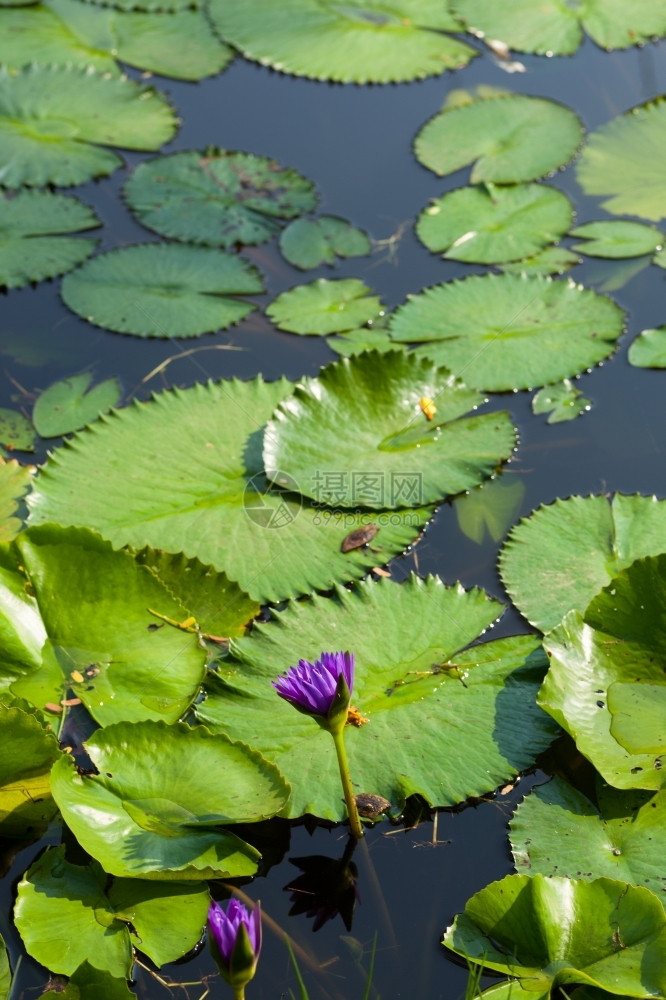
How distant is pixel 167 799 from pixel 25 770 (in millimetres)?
286

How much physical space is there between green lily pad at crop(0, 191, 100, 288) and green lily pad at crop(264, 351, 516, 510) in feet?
3.94

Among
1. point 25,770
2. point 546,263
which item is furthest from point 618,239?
point 25,770

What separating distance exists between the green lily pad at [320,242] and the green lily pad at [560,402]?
0.85 m

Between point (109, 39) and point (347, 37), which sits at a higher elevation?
point (347, 37)

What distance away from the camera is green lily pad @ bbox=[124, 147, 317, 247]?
3.21m

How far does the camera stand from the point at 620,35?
12.9 feet

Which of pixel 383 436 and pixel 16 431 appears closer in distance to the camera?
pixel 383 436

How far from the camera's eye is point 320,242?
3.13m

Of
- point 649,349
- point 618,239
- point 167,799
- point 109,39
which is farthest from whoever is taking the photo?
point 109,39

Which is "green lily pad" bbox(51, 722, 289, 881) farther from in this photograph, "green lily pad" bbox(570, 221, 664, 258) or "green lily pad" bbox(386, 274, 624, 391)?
"green lily pad" bbox(570, 221, 664, 258)

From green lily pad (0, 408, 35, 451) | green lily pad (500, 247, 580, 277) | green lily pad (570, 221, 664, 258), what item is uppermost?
green lily pad (570, 221, 664, 258)

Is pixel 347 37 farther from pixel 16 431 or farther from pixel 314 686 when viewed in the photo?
pixel 314 686

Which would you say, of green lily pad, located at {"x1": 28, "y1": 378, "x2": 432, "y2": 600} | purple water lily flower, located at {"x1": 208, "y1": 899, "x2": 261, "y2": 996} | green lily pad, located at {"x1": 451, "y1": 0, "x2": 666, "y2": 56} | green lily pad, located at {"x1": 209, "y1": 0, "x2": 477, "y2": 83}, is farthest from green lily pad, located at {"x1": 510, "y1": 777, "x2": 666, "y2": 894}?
green lily pad, located at {"x1": 451, "y1": 0, "x2": 666, "y2": 56}

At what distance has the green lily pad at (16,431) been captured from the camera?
8.48 ft
